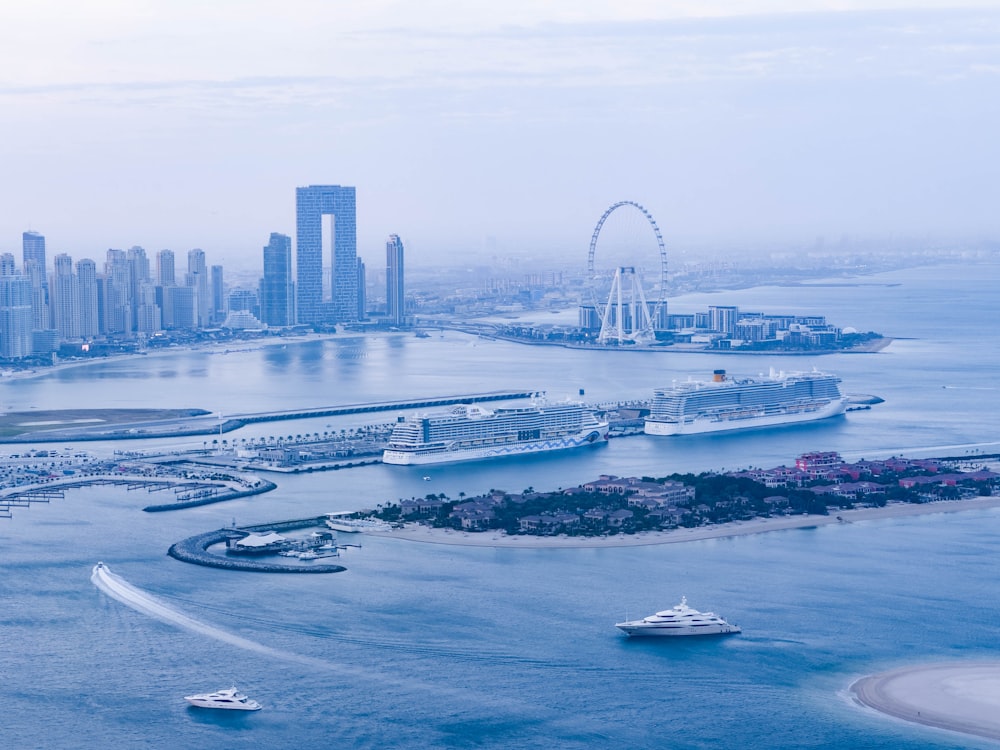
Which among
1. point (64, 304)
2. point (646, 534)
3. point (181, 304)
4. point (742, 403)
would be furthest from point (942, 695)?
point (181, 304)

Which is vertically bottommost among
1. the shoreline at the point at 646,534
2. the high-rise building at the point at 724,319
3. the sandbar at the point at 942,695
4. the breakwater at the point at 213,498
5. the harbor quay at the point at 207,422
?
the sandbar at the point at 942,695

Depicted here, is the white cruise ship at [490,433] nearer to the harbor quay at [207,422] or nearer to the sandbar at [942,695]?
the harbor quay at [207,422]

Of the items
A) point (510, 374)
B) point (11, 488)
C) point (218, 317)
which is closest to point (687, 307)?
point (218, 317)

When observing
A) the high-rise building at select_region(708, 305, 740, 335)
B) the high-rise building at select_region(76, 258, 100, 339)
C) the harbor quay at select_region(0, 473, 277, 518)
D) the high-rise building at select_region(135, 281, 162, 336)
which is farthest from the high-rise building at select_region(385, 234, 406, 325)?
the harbor quay at select_region(0, 473, 277, 518)

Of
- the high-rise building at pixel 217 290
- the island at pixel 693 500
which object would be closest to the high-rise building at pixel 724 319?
the high-rise building at pixel 217 290

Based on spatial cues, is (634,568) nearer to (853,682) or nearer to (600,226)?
(853,682)

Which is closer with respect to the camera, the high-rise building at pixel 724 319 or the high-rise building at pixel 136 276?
the high-rise building at pixel 724 319

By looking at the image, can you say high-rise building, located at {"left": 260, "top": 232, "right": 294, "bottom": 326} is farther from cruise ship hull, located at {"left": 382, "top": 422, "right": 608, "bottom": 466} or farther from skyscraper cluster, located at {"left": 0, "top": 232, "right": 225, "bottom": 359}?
cruise ship hull, located at {"left": 382, "top": 422, "right": 608, "bottom": 466}

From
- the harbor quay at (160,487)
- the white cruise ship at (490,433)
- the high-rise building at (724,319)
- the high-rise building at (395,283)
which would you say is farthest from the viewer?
the high-rise building at (395,283)

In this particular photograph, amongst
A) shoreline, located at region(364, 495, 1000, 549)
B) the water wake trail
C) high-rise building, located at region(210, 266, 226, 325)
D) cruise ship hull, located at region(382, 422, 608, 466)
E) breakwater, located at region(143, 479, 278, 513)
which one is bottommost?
the water wake trail
